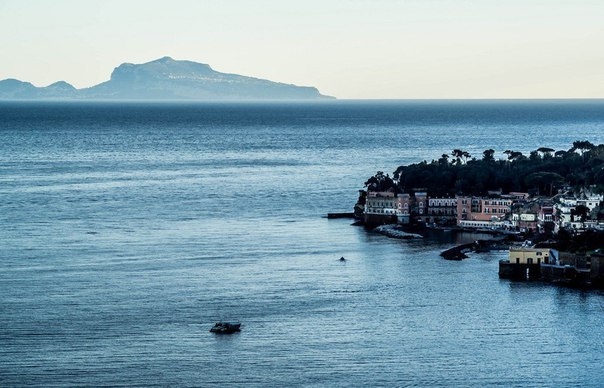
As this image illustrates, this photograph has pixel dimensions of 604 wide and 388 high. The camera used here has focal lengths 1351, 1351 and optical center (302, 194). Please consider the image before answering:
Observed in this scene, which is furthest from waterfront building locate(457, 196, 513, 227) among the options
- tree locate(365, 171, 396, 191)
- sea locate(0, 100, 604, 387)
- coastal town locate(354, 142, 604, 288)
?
tree locate(365, 171, 396, 191)

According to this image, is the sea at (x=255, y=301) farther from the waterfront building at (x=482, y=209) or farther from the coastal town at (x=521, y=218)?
the waterfront building at (x=482, y=209)

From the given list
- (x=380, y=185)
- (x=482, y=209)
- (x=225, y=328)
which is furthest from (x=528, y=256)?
(x=380, y=185)

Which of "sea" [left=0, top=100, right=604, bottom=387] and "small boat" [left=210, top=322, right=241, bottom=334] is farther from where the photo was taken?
"small boat" [left=210, top=322, right=241, bottom=334]

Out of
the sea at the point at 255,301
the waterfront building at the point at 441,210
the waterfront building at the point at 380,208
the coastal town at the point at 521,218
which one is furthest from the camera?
the waterfront building at the point at 380,208

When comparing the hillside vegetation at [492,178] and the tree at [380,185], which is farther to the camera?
the tree at [380,185]

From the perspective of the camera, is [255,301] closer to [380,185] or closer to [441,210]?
[441,210]

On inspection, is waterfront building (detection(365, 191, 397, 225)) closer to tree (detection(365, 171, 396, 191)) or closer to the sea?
the sea

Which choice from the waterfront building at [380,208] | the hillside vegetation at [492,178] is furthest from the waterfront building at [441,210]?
the waterfront building at [380,208]

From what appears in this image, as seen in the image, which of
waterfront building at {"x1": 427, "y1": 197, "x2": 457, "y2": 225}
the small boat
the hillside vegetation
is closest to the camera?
the small boat

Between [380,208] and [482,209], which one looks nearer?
[482,209]
